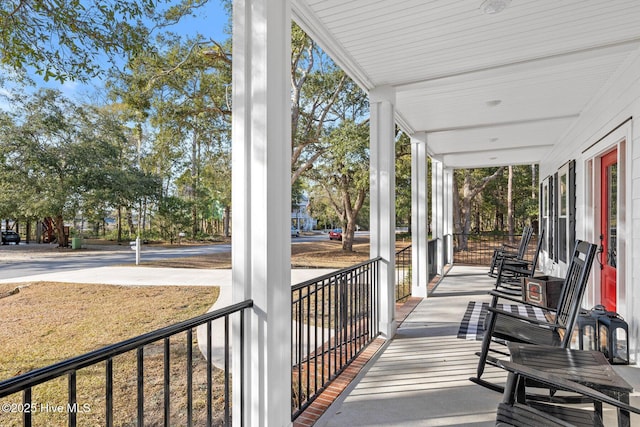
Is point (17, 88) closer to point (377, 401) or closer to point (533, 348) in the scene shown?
point (377, 401)

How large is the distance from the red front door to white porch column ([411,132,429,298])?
215 cm

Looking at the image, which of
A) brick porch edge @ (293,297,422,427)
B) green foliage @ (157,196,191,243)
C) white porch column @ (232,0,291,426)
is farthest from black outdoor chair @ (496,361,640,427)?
green foliage @ (157,196,191,243)

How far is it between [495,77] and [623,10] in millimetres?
1146

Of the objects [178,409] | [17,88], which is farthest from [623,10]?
[178,409]


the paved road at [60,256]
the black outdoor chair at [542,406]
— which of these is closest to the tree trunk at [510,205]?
the paved road at [60,256]

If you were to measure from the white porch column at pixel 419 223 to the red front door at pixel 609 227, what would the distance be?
7.05 ft

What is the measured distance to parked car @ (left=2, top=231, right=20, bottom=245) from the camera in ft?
11.6

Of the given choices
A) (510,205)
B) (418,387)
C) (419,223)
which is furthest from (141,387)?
(510,205)

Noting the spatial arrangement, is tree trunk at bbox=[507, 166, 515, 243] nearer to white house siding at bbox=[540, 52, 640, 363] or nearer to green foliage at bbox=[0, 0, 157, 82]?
white house siding at bbox=[540, 52, 640, 363]

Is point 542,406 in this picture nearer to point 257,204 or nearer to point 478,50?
point 257,204

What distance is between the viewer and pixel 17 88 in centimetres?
294

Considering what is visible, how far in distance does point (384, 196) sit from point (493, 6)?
1.78m

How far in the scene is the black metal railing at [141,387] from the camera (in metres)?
0.92

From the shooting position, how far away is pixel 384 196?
138 inches
